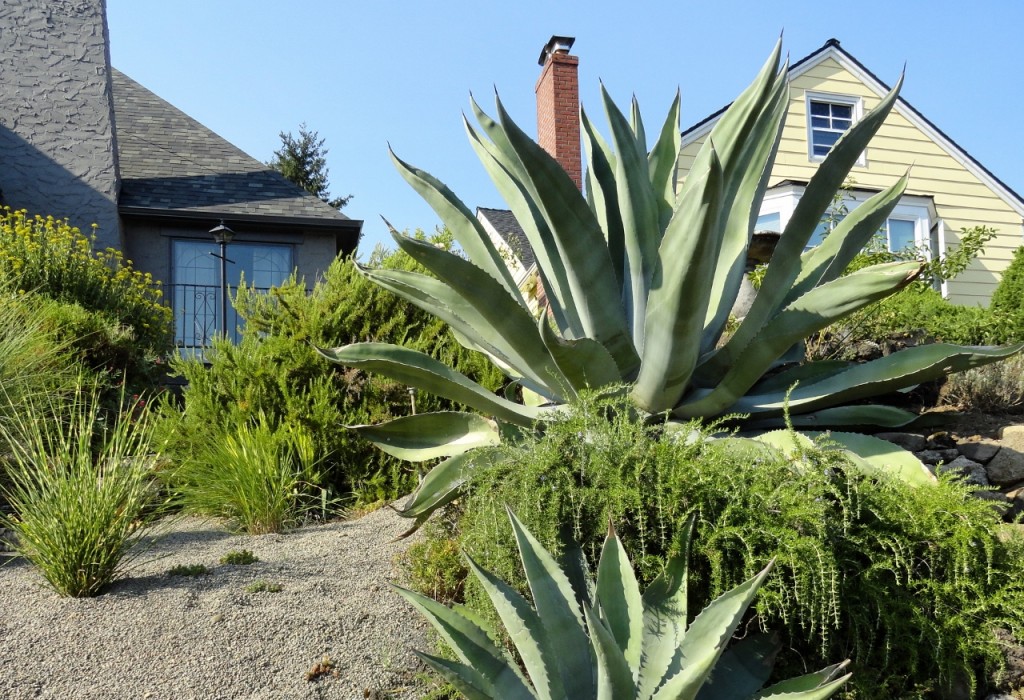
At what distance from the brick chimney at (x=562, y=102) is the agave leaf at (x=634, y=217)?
382 inches

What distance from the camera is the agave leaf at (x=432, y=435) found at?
376 centimetres

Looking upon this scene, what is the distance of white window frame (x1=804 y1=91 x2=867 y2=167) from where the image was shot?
1347 cm

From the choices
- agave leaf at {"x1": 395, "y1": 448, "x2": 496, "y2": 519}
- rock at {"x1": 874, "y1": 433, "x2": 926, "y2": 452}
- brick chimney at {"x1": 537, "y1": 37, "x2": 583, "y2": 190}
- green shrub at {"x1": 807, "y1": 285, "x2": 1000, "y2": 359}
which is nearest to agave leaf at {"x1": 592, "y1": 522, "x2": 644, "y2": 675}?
agave leaf at {"x1": 395, "y1": 448, "x2": 496, "y2": 519}

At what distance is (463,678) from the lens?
2.38 m

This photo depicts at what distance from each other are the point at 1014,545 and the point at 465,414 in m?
2.22

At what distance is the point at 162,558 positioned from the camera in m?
4.22

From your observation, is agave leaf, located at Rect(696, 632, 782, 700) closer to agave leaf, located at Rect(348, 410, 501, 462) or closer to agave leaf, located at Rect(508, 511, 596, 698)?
agave leaf, located at Rect(508, 511, 596, 698)

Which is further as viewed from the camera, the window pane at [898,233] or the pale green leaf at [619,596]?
the window pane at [898,233]

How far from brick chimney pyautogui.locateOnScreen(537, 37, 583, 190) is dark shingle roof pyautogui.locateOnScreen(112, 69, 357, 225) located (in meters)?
4.06

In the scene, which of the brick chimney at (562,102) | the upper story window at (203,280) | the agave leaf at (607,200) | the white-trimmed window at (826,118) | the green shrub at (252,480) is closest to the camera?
the agave leaf at (607,200)

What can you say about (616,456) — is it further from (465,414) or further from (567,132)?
(567,132)

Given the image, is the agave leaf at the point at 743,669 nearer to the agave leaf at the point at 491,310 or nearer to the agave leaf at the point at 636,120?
the agave leaf at the point at 491,310

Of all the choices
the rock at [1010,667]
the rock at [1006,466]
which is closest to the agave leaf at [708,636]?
the rock at [1010,667]

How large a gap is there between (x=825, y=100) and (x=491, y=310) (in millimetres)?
12357
